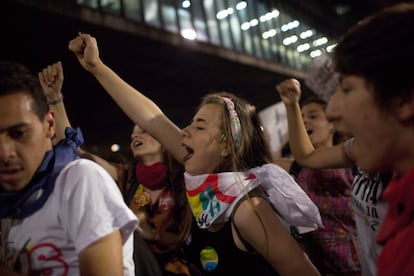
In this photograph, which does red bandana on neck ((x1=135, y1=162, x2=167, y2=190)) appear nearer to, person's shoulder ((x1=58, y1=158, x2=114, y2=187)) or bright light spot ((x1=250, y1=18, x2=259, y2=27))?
person's shoulder ((x1=58, y1=158, x2=114, y2=187))

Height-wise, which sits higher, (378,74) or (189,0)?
(189,0)

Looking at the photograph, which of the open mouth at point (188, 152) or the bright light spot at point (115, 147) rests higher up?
the bright light spot at point (115, 147)

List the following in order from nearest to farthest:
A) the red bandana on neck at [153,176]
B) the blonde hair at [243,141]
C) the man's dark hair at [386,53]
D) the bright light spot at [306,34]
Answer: the man's dark hair at [386,53] → the blonde hair at [243,141] → the red bandana on neck at [153,176] → the bright light spot at [306,34]

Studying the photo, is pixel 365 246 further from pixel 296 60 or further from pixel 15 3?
pixel 296 60

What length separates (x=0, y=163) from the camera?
160cm

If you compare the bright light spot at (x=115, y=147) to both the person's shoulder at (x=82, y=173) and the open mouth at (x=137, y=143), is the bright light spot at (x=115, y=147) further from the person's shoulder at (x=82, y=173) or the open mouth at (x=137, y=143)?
the person's shoulder at (x=82, y=173)

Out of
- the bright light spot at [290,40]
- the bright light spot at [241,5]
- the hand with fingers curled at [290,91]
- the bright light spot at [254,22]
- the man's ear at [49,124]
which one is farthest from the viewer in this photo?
the bright light spot at [290,40]

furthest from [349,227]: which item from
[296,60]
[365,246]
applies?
[296,60]

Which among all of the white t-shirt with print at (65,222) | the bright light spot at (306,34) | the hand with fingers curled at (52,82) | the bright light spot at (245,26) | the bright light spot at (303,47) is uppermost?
the bright light spot at (306,34)

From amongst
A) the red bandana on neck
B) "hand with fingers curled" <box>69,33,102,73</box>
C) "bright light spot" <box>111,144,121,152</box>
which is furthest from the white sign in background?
"bright light spot" <box>111,144,121,152</box>

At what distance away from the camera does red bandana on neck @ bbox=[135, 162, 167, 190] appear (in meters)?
3.42

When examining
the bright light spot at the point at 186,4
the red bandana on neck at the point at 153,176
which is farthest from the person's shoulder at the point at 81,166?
the bright light spot at the point at 186,4

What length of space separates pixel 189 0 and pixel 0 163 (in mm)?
15945

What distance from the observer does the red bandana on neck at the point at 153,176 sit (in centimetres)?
342
